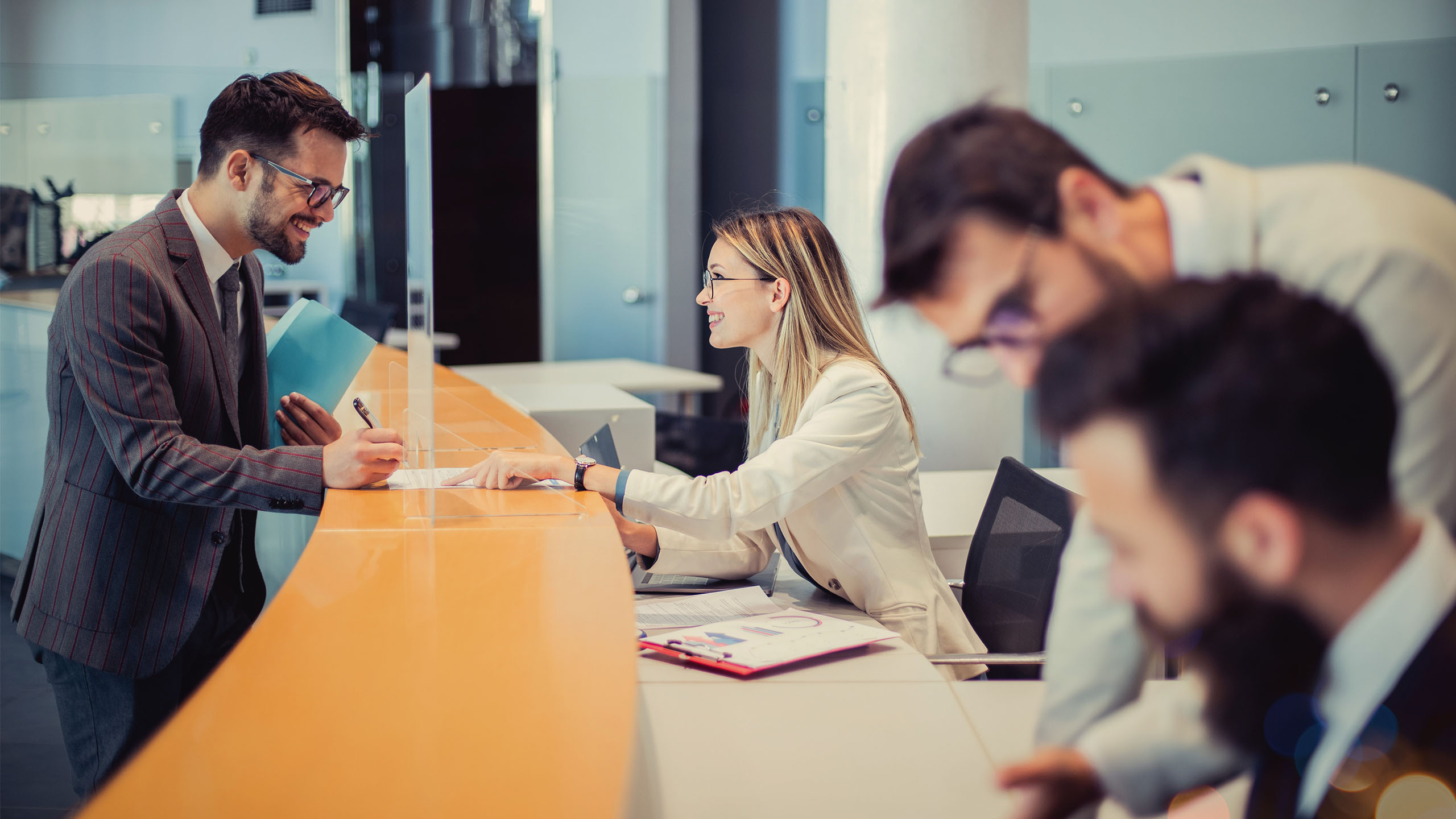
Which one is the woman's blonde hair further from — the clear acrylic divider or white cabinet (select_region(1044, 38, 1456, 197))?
white cabinet (select_region(1044, 38, 1456, 197))

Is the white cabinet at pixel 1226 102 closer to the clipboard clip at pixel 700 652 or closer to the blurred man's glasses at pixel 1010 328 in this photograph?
the clipboard clip at pixel 700 652

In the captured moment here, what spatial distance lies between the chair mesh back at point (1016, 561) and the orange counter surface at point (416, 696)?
2.37ft

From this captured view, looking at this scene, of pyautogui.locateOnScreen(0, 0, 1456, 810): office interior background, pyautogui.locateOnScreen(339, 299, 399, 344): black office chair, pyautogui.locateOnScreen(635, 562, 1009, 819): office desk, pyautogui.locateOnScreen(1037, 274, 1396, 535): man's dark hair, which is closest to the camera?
pyautogui.locateOnScreen(1037, 274, 1396, 535): man's dark hair

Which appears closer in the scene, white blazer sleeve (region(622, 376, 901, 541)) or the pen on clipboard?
white blazer sleeve (region(622, 376, 901, 541))

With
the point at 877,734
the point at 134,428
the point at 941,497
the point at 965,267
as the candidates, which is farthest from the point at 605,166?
the point at 965,267

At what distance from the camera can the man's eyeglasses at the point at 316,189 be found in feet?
5.78

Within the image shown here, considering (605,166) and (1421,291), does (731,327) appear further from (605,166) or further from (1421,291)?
(605,166)

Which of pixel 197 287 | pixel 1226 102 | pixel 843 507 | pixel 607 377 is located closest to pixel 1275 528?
pixel 843 507

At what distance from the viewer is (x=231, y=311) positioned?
1.84 m

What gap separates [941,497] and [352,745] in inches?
79.7

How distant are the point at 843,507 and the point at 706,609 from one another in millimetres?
299

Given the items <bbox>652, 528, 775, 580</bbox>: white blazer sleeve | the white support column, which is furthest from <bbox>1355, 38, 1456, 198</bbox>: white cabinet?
<bbox>652, 528, 775, 580</bbox>: white blazer sleeve

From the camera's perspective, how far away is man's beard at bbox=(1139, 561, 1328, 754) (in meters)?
0.56

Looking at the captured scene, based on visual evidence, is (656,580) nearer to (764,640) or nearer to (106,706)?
(764,640)
